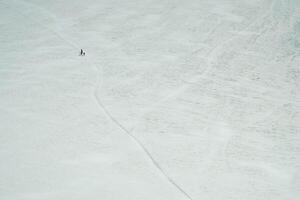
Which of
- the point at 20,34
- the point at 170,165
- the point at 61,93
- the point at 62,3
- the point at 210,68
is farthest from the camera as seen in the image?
the point at 62,3

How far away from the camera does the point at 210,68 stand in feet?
25.1

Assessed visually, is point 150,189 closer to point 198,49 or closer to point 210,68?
point 210,68

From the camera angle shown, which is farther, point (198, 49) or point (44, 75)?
point (198, 49)

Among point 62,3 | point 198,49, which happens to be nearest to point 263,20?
point 198,49

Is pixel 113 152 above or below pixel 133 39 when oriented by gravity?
below

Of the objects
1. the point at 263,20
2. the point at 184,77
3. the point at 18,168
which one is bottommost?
the point at 18,168

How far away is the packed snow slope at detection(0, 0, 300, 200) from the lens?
4766mm

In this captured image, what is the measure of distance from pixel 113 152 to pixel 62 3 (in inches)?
263

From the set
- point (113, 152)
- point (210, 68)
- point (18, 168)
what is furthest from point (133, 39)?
point (18, 168)

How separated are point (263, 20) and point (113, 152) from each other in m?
5.80

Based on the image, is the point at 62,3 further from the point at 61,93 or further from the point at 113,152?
the point at 113,152

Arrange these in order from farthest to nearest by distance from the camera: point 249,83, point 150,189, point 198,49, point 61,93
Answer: point 198,49 → point 249,83 → point 61,93 → point 150,189

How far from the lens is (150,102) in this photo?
257 inches

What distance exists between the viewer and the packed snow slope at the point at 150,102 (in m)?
4.77
